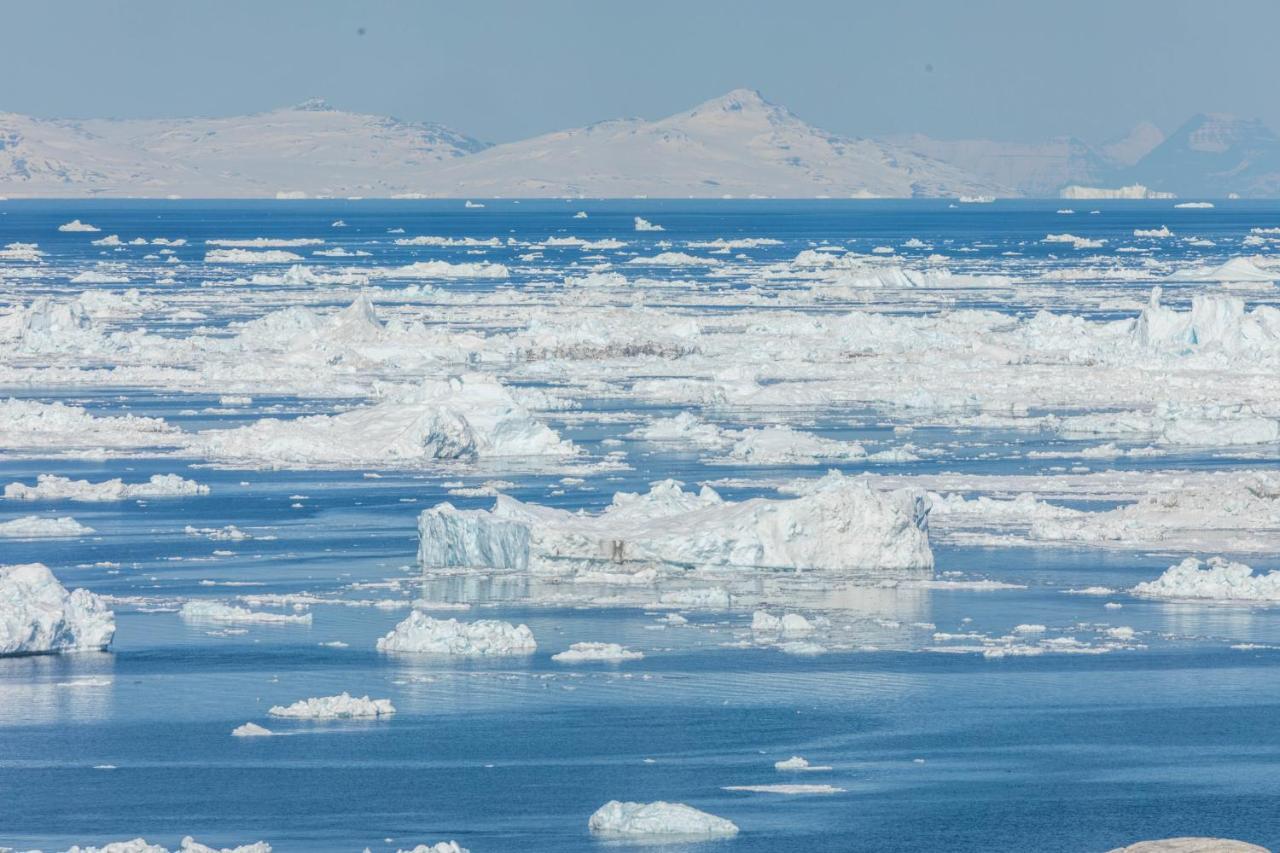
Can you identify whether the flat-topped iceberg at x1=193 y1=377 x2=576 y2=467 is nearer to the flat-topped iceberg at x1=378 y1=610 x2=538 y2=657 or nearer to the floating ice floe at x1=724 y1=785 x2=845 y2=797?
the flat-topped iceberg at x1=378 y1=610 x2=538 y2=657

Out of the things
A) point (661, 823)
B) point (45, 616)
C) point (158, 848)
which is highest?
point (45, 616)

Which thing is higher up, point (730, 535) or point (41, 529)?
point (730, 535)

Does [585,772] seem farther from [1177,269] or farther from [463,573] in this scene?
[1177,269]

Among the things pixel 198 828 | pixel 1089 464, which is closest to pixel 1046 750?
pixel 198 828

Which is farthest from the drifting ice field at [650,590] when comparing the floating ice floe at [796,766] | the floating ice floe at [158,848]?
the floating ice floe at [158,848]

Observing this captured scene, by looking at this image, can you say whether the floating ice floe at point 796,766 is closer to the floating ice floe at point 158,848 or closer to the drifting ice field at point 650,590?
the drifting ice field at point 650,590

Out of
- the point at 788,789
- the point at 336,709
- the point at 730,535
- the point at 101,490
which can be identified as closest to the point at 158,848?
the point at 336,709

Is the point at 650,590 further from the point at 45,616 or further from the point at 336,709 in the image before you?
the point at 45,616
